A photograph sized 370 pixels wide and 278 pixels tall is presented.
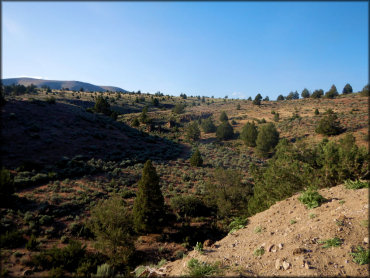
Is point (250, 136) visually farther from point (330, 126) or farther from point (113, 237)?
point (113, 237)

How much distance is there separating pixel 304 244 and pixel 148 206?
33.4 ft

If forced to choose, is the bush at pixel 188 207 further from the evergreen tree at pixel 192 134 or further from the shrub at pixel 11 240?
the evergreen tree at pixel 192 134

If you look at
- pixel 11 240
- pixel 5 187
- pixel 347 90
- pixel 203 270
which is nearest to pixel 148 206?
pixel 11 240

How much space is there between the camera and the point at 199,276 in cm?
465

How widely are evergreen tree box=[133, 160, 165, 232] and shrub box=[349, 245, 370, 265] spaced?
11.1m

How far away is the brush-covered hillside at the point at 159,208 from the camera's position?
5.45 m

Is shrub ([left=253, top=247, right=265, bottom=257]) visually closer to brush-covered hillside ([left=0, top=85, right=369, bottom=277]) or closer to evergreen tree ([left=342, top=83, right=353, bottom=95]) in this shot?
brush-covered hillside ([left=0, top=85, right=369, bottom=277])

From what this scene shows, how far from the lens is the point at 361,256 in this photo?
4.08 metres

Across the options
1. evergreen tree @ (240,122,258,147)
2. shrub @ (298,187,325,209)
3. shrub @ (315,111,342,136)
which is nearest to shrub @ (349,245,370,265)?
shrub @ (298,187,325,209)

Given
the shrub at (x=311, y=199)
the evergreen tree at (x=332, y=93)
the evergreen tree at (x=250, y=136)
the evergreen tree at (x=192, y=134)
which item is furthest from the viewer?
the evergreen tree at (x=332, y=93)

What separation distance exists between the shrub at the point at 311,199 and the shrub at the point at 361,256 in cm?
334

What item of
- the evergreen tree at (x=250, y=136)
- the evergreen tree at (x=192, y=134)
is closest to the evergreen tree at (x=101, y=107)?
the evergreen tree at (x=192, y=134)

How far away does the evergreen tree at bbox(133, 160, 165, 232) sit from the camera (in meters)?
12.6

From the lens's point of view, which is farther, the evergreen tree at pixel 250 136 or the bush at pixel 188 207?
the evergreen tree at pixel 250 136
